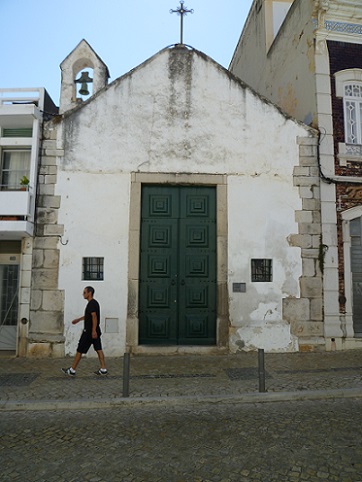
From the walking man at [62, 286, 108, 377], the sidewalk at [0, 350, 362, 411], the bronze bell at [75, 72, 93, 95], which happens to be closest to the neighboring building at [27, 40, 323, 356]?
the sidewalk at [0, 350, 362, 411]

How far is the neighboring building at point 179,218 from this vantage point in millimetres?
8406

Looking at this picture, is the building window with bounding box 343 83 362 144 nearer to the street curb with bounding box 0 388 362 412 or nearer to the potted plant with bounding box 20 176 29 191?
the street curb with bounding box 0 388 362 412

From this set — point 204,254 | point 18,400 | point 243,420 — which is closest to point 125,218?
point 204,254

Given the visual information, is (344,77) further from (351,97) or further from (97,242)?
(97,242)

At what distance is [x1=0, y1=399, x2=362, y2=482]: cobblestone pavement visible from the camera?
342cm

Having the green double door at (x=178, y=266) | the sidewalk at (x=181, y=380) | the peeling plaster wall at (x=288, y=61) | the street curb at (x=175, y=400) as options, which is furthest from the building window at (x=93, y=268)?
the peeling plaster wall at (x=288, y=61)

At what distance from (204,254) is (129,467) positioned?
222 inches

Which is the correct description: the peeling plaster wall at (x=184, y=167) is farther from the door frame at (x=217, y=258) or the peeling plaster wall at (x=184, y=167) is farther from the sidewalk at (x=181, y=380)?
the sidewalk at (x=181, y=380)

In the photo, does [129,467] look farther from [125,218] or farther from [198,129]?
[198,129]

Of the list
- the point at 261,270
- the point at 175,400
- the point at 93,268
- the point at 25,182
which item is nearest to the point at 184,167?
the point at 261,270

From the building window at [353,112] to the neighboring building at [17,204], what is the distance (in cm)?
721

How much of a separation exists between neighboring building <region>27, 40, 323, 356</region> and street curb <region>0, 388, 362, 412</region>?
2888mm

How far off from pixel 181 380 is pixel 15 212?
15.7 ft

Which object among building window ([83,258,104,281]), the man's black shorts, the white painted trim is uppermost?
the white painted trim
